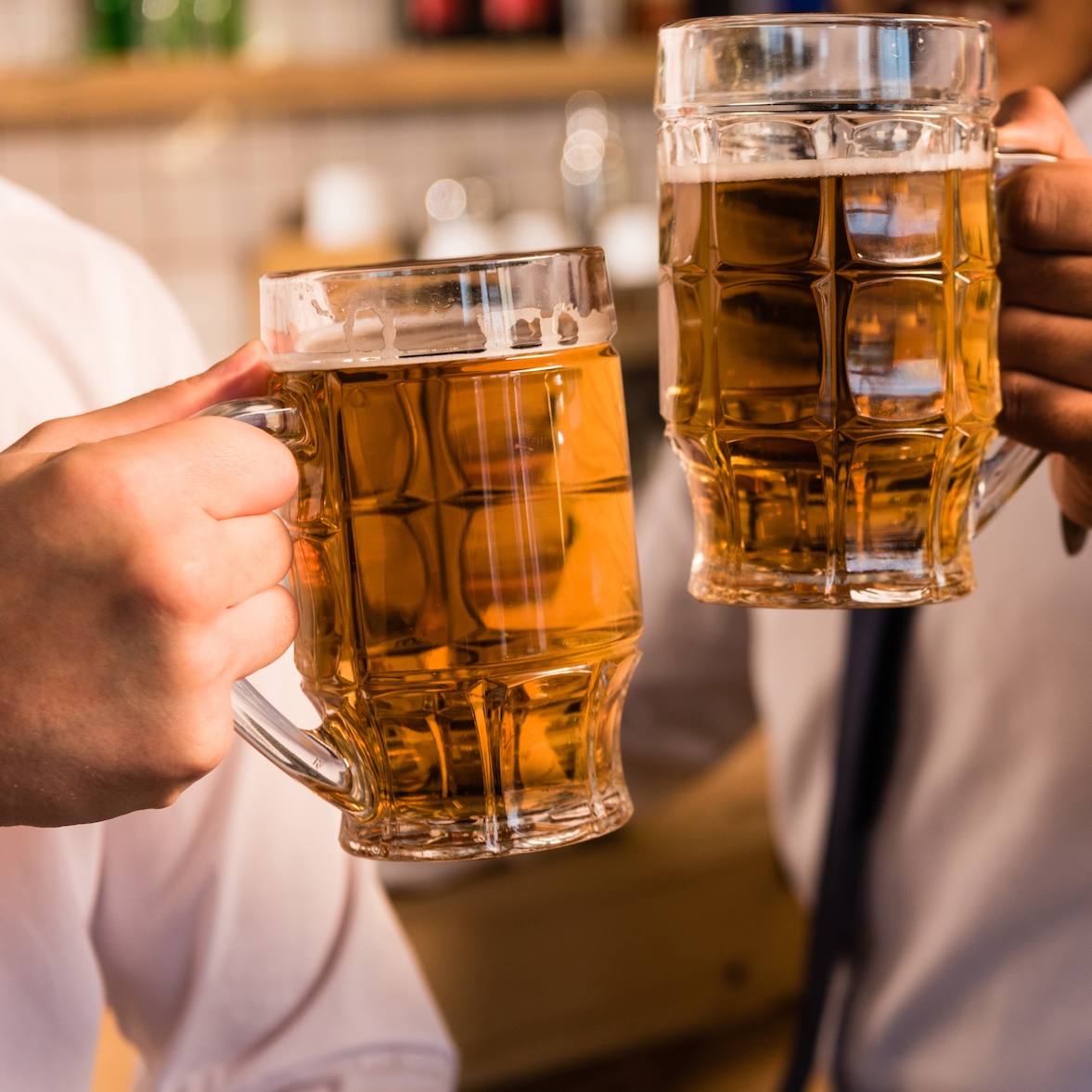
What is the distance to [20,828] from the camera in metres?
0.75

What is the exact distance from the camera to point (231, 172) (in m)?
2.86

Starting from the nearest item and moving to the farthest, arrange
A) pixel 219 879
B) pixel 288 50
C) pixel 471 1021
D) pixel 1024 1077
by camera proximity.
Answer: pixel 219 879 < pixel 1024 1077 < pixel 471 1021 < pixel 288 50

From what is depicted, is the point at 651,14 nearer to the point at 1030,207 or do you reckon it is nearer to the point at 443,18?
the point at 443,18

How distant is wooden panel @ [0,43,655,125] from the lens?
91.4 inches

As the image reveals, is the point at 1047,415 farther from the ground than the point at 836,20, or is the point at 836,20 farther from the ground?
the point at 836,20

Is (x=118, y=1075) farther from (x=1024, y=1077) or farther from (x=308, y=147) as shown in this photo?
(x=308, y=147)

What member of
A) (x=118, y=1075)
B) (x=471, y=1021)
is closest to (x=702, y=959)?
(x=471, y=1021)

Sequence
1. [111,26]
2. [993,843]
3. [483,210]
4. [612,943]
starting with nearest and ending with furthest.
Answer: [993,843] → [612,943] → [111,26] → [483,210]

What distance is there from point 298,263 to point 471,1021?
1595mm

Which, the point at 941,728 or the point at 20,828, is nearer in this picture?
the point at 20,828

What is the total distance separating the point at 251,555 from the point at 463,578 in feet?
0.27

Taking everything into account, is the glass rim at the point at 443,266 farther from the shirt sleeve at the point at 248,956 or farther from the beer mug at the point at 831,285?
the shirt sleeve at the point at 248,956

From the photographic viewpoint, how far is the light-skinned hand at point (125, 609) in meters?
0.49

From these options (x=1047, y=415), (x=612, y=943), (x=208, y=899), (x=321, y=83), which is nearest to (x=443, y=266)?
(x=1047, y=415)
